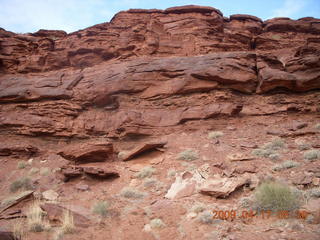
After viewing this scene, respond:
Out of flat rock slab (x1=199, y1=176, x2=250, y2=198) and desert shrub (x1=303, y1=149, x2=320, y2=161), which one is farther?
desert shrub (x1=303, y1=149, x2=320, y2=161)

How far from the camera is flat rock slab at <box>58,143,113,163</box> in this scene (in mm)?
11117

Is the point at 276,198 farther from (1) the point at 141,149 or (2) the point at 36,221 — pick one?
(1) the point at 141,149

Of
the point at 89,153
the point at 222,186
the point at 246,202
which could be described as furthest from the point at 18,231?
the point at 246,202

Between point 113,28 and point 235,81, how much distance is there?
10.4 m

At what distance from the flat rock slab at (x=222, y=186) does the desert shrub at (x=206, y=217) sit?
3.05ft

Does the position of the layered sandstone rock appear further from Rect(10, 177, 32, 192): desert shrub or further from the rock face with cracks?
Rect(10, 177, 32, 192): desert shrub

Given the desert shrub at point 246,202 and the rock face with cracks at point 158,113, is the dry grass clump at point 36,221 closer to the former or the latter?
the rock face with cracks at point 158,113

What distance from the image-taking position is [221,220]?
19.6 ft

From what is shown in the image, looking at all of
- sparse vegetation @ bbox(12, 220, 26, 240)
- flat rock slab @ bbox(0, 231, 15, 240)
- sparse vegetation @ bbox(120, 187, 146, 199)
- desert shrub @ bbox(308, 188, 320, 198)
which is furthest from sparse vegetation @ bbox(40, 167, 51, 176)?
desert shrub @ bbox(308, 188, 320, 198)

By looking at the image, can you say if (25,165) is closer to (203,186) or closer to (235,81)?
(203,186)

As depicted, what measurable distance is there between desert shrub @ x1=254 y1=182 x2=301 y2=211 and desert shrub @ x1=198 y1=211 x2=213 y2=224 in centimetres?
120

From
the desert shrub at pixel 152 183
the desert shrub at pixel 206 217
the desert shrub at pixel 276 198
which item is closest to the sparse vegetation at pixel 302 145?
the desert shrub at pixel 276 198

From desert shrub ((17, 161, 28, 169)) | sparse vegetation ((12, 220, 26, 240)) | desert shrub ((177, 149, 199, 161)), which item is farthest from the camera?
desert shrub ((17, 161, 28, 169))

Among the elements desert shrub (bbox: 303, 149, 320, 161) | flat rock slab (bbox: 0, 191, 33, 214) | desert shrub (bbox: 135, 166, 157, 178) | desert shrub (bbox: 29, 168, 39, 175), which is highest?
desert shrub (bbox: 303, 149, 320, 161)
